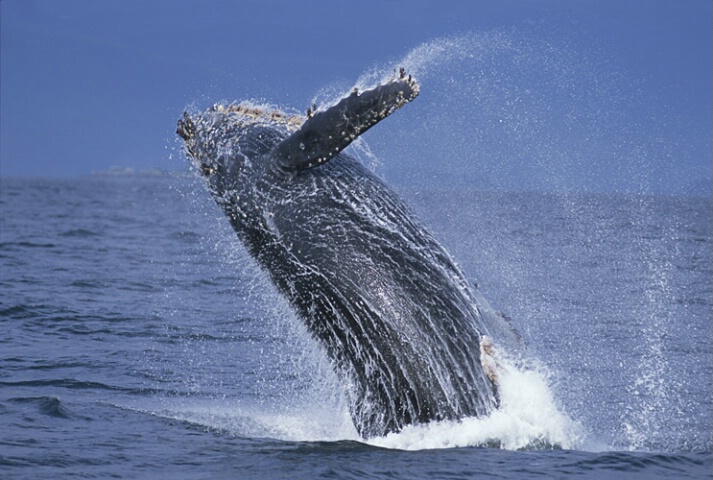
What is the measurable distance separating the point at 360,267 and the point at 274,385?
4.57 metres

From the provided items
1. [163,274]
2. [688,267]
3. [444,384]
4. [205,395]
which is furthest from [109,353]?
[688,267]

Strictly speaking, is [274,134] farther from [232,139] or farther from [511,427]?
[511,427]

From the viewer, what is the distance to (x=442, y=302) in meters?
11.6

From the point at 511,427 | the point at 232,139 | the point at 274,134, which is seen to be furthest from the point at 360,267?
the point at 511,427

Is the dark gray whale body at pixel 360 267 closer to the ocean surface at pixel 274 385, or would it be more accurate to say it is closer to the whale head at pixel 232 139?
the whale head at pixel 232 139

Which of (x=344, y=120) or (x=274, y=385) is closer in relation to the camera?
(x=344, y=120)

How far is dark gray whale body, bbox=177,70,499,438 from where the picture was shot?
11281 mm

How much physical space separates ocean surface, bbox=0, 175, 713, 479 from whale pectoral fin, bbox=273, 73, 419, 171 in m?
1.85

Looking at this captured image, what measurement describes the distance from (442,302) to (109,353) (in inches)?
300

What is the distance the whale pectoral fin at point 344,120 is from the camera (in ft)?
35.3

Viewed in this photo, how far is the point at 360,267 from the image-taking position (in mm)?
11562

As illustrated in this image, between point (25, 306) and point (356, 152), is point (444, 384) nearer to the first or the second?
point (356, 152)

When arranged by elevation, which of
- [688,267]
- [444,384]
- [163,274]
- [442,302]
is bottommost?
[444,384]

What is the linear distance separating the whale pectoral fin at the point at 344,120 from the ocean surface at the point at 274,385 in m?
1.85
